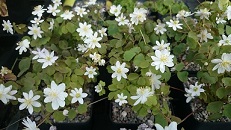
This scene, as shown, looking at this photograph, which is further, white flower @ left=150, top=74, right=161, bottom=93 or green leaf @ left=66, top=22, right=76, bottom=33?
green leaf @ left=66, top=22, right=76, bottom=33

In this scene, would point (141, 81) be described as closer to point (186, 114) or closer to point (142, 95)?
point (142, 95)

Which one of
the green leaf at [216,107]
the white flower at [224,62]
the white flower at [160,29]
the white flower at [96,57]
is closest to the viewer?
the white flower at [224,62]

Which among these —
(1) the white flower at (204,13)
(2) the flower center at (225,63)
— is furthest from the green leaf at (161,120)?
(1) the white flower at (204,13)

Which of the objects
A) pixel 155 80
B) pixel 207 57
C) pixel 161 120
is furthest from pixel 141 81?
pixel 207 57

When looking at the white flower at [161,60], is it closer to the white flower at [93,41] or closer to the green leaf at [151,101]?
the green leaf at [151,101]

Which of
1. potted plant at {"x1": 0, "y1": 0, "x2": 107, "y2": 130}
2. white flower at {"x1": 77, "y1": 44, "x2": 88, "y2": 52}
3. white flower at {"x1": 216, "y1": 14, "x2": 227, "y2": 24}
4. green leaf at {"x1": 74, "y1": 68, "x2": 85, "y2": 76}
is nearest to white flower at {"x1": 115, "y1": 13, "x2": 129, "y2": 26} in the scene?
potted plant at {"x1": 0, "y1": 0, "x2": 107, "y2": 130}

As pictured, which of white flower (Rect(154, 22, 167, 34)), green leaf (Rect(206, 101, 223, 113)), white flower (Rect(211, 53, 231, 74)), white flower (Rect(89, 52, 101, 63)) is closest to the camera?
white flower (Rect(211, 53, 231, 74))

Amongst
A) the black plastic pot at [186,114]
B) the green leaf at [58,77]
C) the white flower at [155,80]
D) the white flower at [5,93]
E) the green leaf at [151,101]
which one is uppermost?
the white flower at [155,80]

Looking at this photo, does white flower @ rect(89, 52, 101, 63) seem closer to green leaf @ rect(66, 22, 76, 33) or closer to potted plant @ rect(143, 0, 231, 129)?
green leaf @ rect(66, 22, 76, 33)

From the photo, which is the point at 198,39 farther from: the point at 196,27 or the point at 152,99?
the point at 152,99
